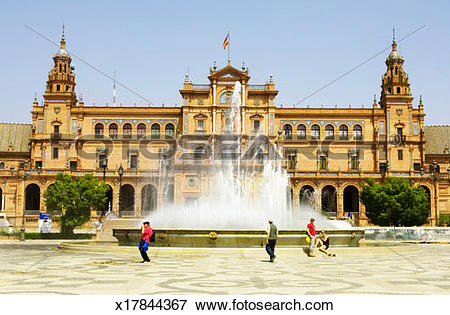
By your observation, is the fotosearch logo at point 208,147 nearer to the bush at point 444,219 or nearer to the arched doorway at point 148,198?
the arched doorway at point 148,198

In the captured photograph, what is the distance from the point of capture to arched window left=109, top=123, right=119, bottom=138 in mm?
71188

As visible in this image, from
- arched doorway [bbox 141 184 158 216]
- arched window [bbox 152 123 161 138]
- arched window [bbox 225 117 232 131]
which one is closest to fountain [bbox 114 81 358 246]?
arched doorway [bbox 141 184 158 216]

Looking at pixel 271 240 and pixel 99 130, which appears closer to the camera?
pixel 271 240

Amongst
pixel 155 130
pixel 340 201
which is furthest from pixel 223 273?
pixel 155 130

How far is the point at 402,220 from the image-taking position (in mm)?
53688

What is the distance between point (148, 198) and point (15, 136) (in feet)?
79.8

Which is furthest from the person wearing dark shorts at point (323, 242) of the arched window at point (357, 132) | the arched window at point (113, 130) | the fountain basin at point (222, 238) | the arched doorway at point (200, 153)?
the arched window at point (113, 130)

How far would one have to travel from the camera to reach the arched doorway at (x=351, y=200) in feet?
225

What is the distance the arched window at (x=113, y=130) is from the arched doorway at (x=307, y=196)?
25.8 meters

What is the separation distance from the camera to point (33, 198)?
230 ft

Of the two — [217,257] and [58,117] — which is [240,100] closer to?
[58,117]

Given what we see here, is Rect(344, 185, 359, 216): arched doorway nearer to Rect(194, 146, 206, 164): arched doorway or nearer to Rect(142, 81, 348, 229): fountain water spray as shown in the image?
Rect(142, 81, 348, 229): fountain water spray

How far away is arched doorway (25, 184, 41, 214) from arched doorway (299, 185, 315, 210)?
112ft

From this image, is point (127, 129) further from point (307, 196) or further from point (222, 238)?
point (222, 238)
